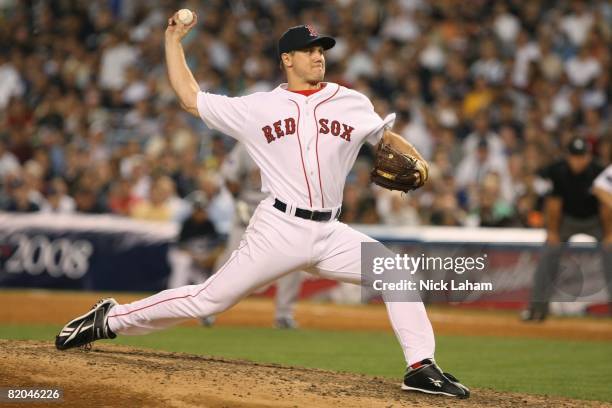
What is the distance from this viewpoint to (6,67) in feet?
67.2

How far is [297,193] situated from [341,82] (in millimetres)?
11178

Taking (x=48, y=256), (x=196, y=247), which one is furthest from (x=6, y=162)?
(x=196, y=247)

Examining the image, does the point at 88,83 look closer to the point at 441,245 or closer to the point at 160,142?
the point at 160,142

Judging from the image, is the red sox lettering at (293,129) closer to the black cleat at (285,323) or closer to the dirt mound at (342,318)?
the black cleat at (285,323)

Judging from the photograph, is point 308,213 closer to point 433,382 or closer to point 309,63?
point 309,63

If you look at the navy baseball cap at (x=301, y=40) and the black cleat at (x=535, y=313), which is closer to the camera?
the navy baseball cap at (x=301, y=40)

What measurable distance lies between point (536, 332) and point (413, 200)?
4106mm

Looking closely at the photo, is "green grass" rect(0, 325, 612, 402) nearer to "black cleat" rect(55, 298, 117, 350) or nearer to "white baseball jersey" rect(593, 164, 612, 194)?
"white baseball jersey" rect(593, 164, 612, 194)

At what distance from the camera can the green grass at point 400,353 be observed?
25.7 ft

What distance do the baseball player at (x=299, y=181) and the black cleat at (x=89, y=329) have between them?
326mm

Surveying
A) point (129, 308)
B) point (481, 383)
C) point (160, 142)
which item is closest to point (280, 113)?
point (129, 308)

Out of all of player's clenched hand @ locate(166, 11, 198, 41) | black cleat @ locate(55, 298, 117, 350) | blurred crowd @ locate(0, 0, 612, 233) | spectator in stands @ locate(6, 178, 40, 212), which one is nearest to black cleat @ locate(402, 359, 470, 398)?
black cleat @ locate(55, 298, 117, 350)

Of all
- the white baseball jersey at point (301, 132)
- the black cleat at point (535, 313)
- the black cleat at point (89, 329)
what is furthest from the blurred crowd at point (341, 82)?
the white baseball jersey at point (301, 132)

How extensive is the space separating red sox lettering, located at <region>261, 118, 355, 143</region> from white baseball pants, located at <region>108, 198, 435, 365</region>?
0.41 meters
